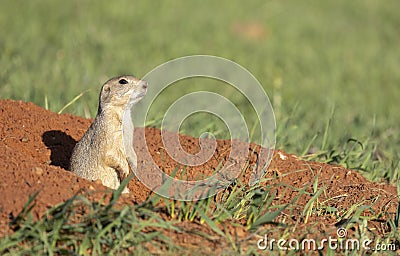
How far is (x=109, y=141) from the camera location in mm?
4059

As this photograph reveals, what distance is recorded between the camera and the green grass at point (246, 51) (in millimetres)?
6709

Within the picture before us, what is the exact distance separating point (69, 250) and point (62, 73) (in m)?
4.63

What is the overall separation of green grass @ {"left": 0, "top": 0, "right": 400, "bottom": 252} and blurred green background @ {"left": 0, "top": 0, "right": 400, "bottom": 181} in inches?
0.7

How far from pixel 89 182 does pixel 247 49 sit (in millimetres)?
6350

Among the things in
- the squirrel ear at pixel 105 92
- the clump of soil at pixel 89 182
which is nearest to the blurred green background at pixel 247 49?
the clump of soil at pixel 89 182

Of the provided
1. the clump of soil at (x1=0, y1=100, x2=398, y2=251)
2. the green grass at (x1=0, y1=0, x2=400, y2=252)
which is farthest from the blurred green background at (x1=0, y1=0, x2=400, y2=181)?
the clump of soil at (x1=0, y1=100, x2=398, y2=251)

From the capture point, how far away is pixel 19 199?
3.34 meters

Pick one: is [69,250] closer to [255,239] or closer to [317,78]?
[255,239]

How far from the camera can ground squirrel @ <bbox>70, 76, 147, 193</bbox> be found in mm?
4059

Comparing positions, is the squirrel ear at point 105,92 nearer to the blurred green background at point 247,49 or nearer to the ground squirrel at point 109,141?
the ground squirrel at point 109,141

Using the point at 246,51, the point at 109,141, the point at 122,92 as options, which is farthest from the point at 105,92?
the point at 246,51

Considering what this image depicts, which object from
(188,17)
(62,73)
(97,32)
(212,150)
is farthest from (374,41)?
(212,150)

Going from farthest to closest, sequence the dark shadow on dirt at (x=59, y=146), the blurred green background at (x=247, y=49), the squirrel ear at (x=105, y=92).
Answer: the blurred green background at (x=247, y=49)
the dark shadow on dirt at (x=59, y=146)
the squirrel ear at (x=105, y=92)

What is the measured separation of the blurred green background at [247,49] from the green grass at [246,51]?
0.02 metres
